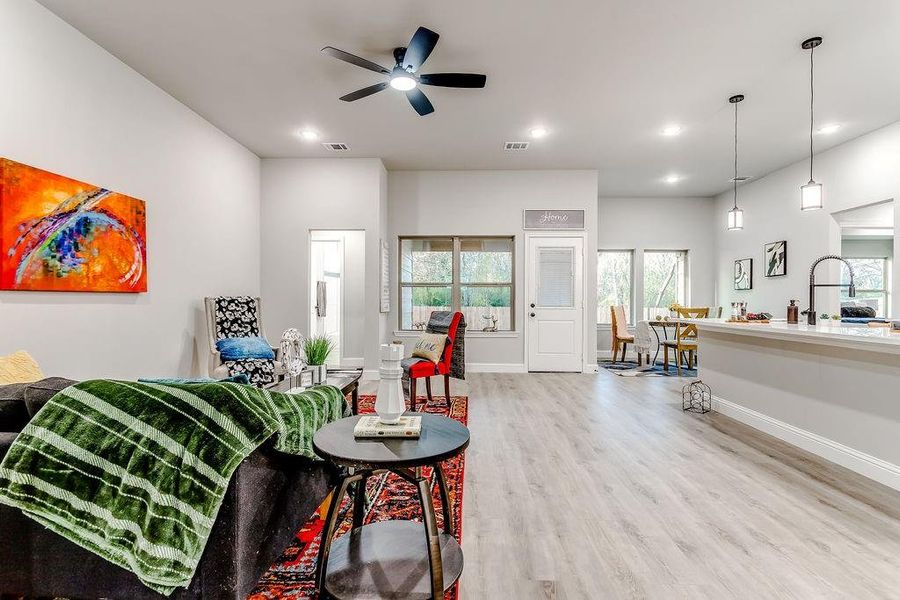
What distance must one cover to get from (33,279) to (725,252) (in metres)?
8.82

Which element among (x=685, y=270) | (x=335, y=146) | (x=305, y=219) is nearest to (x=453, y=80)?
(x=335, y=146)

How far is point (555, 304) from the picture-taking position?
20.4ft

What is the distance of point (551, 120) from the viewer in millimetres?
4449

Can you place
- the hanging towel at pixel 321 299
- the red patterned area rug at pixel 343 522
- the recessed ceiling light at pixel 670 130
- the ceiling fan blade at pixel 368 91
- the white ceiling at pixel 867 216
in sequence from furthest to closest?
the hanging towel at pixel 321 299 < the white ceiling at pixel 867 216 < the recessed ceiling light at pixel 670 130 < the ceiling fan blade at pixel 368 91 < the red patterned area rug at pixel 343 522

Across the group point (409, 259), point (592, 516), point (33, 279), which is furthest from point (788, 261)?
point (33, 279)

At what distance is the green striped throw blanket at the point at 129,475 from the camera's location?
114 centimetres

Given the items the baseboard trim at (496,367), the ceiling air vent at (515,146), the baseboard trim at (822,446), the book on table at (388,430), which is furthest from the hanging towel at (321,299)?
the book on table at (388,430)

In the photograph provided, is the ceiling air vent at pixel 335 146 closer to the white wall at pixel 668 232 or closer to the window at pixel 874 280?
Answer: the white wall at pixel 668 232

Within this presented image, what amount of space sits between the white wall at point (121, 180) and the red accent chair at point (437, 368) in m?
2.19

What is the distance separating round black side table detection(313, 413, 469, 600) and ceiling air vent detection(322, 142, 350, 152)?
428 cm

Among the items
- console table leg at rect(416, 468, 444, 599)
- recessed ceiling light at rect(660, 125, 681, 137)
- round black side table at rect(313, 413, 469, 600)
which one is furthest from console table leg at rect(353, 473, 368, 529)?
recessed ceiling light at rect(660, 125, 681, 137)

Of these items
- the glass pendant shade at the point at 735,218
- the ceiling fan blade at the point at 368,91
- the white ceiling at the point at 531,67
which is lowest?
the glass pendant shade at the point at 735,218

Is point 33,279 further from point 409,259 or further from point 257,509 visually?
point 409,259

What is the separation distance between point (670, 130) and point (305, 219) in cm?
446
